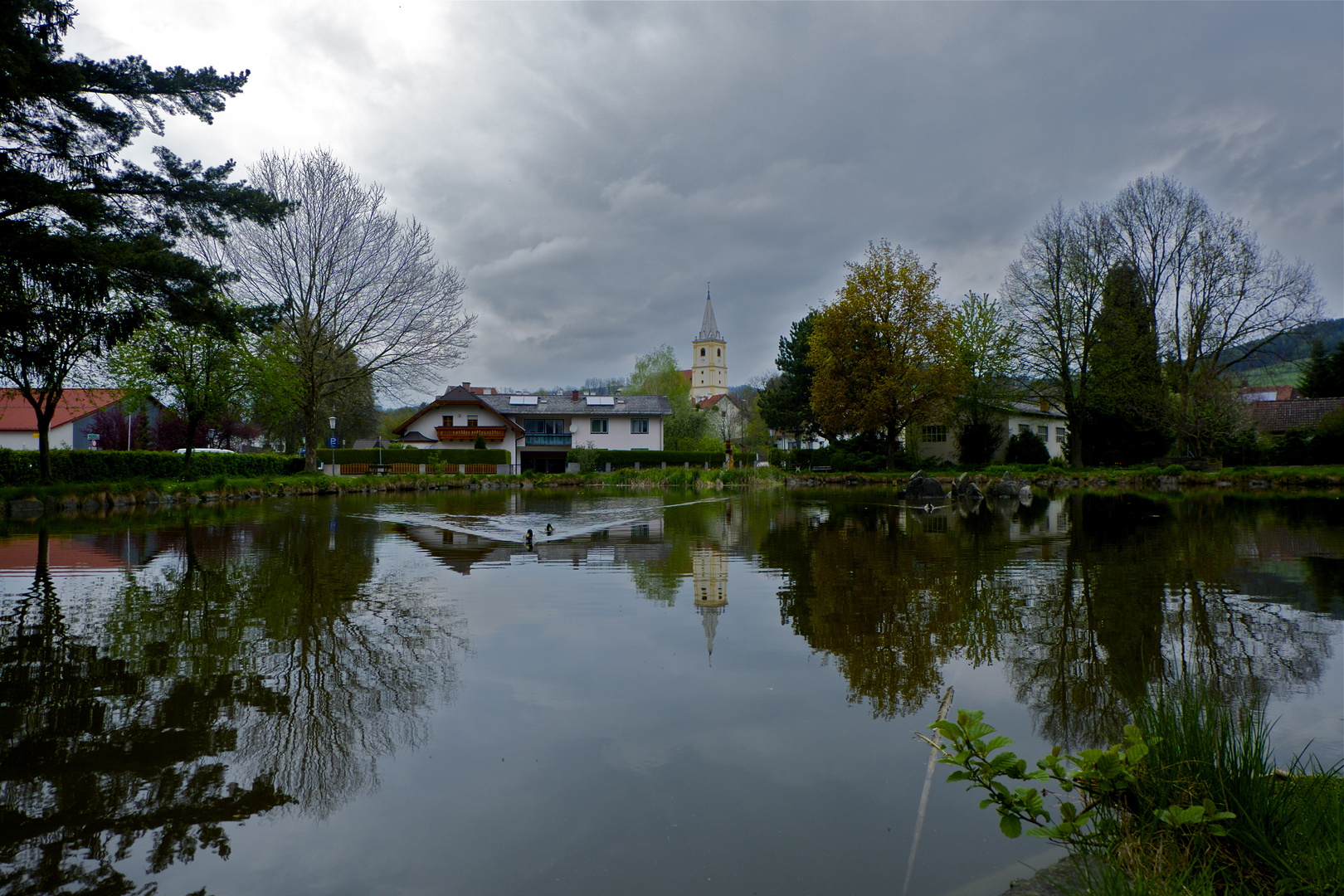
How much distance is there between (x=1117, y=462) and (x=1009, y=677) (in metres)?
44.0

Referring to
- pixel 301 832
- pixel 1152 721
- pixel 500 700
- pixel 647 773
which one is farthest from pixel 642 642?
pixel 1152 721

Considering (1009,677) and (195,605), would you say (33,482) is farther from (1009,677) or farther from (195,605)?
(1009,677)

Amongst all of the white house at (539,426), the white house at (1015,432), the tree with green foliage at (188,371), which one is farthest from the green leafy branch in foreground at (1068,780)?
the white house at (539,426)

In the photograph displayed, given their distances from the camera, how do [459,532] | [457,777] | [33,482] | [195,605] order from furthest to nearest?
[33,482]
[459,532]
[195,605]
[457,777]

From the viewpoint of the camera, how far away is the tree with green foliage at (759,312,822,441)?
48344 mm

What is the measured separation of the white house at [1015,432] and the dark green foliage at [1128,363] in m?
6.39

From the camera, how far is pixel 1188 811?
2105 mm

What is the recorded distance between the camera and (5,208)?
35.6ft

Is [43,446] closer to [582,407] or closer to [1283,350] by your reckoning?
[582,407]

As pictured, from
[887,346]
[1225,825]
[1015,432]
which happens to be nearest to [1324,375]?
[1015,432]

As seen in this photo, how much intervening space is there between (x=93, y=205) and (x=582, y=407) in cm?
4639

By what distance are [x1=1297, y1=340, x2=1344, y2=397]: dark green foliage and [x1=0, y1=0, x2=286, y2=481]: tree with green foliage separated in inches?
2143

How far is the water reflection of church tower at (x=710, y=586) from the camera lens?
6.36 metres

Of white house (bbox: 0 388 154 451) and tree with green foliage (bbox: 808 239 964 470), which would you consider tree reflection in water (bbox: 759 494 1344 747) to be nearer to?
tree with green foliage (bbox: 808 239 964 470)
